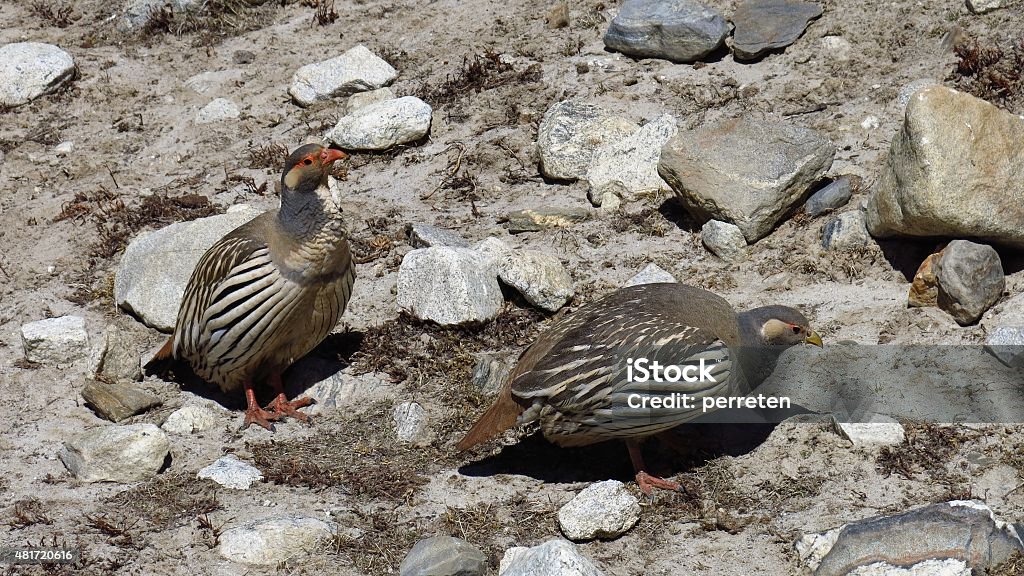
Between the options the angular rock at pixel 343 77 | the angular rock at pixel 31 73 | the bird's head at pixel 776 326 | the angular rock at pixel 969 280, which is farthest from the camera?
the angular rock at pixel 31 73

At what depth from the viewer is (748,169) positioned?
28.7ft

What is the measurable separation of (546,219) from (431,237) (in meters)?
1.04

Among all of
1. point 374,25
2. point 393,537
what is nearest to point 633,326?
point 393,537

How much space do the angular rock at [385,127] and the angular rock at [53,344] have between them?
3482 mm

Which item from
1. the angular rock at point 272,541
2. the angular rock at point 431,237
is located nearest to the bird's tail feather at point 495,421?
the angular rock at point 272,541

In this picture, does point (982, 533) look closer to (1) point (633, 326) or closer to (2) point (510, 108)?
(1) point (633, 326)

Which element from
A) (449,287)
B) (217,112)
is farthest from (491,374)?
(217,112)

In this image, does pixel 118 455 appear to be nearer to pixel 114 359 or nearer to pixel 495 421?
pixel 114 359

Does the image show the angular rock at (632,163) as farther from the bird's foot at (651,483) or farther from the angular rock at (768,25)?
the bird's foot at (651,483)

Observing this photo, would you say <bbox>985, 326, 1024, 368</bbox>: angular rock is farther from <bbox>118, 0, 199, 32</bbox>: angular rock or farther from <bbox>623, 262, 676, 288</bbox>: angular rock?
<bbox>118, 0, 199, 32</bbox>: angular rock

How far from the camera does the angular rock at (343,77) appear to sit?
39.8 feet

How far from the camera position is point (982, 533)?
5.47 m

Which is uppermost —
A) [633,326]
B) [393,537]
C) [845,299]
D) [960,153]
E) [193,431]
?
[960,153]

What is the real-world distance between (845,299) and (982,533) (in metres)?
2.80
